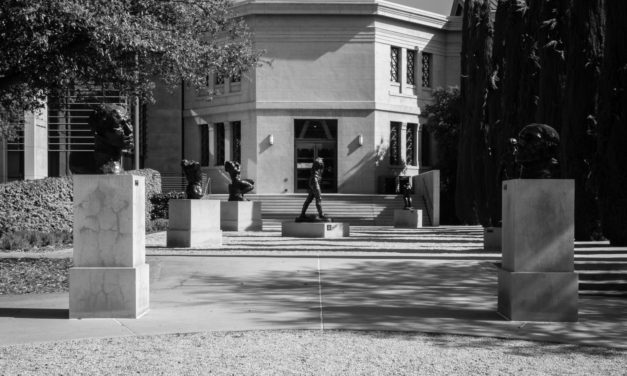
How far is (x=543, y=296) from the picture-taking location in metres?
8.36

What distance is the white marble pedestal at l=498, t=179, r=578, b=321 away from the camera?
8344 millimetres

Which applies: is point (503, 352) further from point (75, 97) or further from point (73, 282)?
point (75, 97)

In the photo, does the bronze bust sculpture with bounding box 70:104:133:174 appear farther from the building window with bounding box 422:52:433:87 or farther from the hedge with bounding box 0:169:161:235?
the building window with bounding box 422:52:433:87

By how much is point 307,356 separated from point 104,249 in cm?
309

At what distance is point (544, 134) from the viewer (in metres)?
8.77

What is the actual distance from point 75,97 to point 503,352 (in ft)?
42.1

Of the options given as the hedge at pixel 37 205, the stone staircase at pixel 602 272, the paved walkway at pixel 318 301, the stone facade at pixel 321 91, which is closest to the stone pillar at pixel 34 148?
the stone facade at pixel 321 91

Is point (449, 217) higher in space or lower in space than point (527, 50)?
lower

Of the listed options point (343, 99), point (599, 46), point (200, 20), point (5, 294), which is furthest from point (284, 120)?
point (5, 294)

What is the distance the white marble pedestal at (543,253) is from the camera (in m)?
8.34

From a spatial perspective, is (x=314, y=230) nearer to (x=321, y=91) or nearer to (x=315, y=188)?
(x=315, y=188)

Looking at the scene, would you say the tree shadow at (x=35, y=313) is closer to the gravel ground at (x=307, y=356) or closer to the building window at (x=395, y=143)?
the gravel ground at (x=307, y=356)

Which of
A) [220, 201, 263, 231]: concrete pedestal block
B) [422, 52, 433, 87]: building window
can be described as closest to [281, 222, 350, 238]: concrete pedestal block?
[220, 201, 263, 231]: concrete pedestal block

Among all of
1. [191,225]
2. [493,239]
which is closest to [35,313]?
[191,225]
